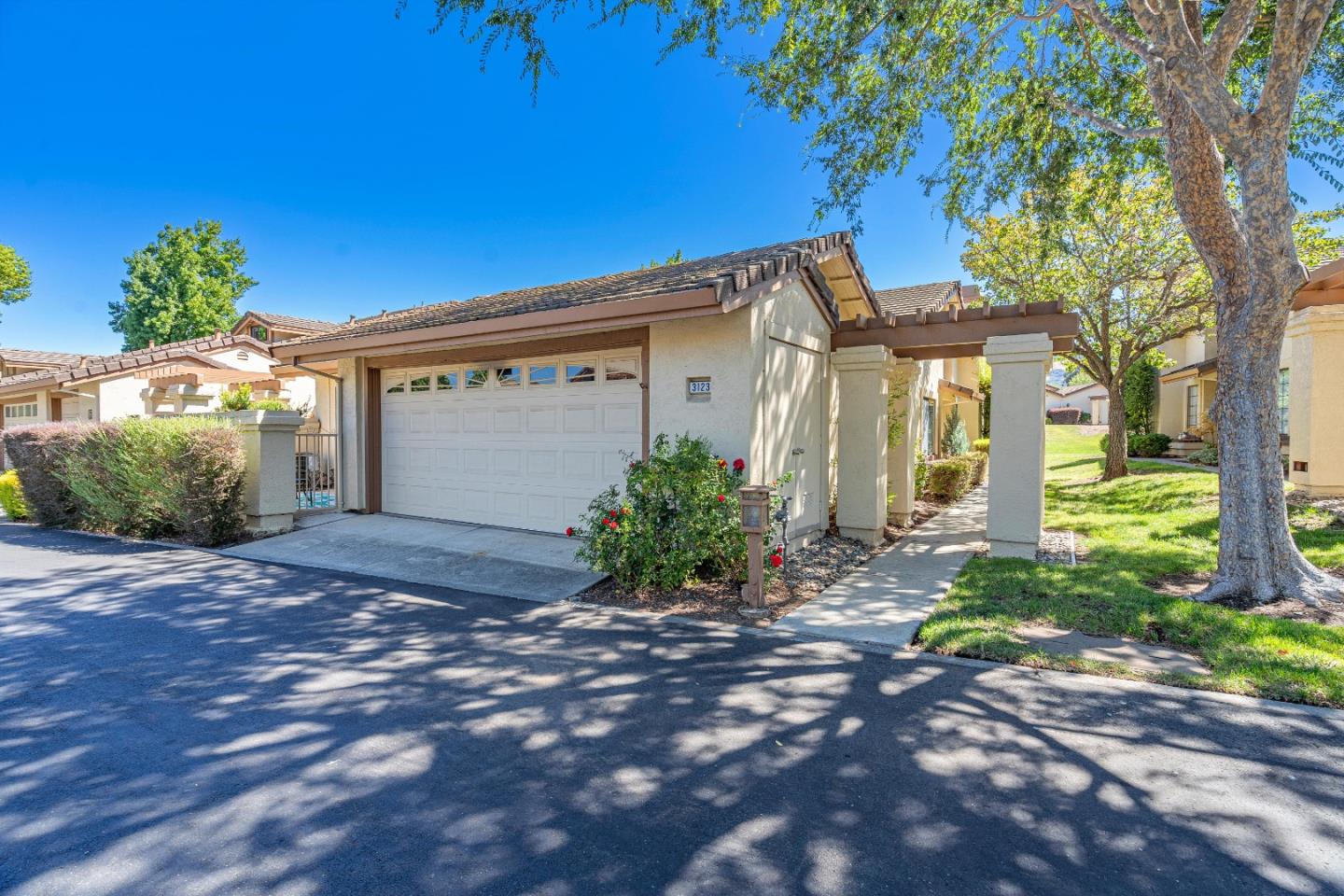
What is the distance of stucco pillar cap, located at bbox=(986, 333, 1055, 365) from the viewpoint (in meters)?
7.45

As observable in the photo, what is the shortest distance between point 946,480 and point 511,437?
9.45 m

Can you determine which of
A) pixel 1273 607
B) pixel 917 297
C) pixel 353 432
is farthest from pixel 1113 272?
pixel 353 432

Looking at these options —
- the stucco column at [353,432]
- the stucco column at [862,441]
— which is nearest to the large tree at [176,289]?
the stucco column at [353,432]

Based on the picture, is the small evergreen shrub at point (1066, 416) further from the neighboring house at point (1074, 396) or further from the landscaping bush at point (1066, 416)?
the neighboring house at point (1074, 396)

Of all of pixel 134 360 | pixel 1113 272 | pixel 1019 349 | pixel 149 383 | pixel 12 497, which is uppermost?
pixel 1113 272

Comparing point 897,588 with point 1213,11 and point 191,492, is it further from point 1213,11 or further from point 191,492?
point 191,492

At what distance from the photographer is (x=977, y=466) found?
16.1 metres

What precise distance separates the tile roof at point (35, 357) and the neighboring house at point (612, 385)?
2472cm

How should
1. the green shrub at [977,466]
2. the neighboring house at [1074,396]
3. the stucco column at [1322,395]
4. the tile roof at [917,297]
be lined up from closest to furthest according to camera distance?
1. the stucco column at [1322,395]
2. the green shrub at [977,466]
3. the tile roof at [917,297]
4. the neighboring house at [1074,396]

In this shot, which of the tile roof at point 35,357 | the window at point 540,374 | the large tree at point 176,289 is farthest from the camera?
the large tree at point 176,289

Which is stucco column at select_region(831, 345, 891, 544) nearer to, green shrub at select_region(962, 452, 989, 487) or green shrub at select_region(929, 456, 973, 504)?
green shrub at select_region(929, 456, 973, 504)

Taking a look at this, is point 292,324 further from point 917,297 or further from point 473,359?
point 917,297

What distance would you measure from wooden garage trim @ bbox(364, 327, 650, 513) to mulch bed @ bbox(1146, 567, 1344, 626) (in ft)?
19.4

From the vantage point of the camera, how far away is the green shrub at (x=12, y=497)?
1234 centimetres
